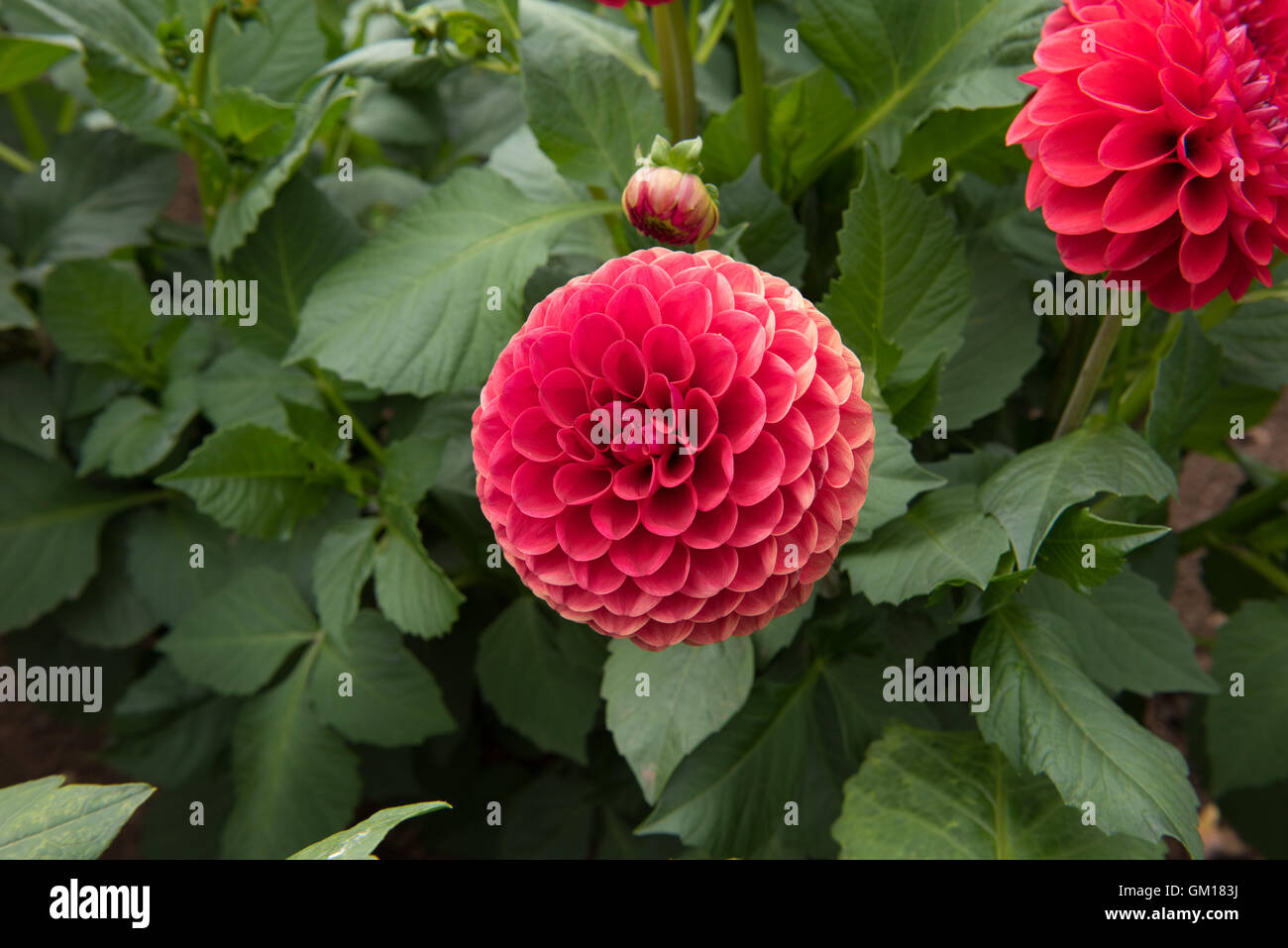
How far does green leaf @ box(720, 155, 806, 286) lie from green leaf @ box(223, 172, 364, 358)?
328 mm

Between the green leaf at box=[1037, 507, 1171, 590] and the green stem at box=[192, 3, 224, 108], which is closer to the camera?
the green leaf at box=[1037, 507, 1171, 590]

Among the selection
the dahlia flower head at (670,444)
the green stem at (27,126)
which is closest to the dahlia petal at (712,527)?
the dahlia flower head at (670,444)

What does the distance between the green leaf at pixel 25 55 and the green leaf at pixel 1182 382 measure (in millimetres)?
852

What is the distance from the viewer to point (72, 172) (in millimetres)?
934

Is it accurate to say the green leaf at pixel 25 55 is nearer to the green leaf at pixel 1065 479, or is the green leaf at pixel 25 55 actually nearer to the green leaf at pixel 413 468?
the green leaf at pixel 413 468

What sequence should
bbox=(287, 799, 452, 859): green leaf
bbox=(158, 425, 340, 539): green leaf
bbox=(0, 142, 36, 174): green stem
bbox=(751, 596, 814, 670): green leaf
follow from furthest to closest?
bbox=(0, 142, 36, 174): green stem, bbox=(158, 425, 340, 539): green leaf, bbox=(751, 596, 814, 670): green leaf, bbox=(287, 799, 452, 859): green leaf

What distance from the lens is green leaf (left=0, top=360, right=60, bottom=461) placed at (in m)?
0.89

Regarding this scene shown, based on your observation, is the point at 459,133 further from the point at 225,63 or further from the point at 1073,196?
the point at 1073,196

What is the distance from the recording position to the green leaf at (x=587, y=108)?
67cm

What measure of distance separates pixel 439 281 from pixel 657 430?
28 cm

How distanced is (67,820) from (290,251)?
0.48 m

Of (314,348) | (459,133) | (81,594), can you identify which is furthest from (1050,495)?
(81,594)

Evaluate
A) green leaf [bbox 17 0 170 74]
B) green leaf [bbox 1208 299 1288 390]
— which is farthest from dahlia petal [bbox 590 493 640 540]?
green leaf [bbox 17 0 170 74]

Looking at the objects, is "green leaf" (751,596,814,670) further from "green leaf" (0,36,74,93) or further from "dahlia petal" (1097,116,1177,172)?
"green leaf" (0,36,74,93)
